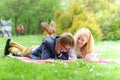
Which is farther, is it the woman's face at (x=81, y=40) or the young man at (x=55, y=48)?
the woman's face at (x=81, y=40)

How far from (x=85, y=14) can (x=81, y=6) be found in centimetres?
75

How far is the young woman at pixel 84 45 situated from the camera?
9320mm

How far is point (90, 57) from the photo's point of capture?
9.38 meters

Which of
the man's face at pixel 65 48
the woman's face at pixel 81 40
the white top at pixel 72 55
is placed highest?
the woman's face at pixel 81 40

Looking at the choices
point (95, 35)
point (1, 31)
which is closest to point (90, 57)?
point (95, 35)

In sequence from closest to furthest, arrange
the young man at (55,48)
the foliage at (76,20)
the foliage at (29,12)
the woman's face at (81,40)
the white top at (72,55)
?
the young man at (55,48)
the white top at (72,55)
the woman's face at (81,40)
the foliage at (76,20)
the foliage at (29,12)

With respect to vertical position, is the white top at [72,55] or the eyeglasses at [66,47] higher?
the eyeglasses at [66,47]

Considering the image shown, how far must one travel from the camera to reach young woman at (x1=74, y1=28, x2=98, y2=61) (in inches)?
367

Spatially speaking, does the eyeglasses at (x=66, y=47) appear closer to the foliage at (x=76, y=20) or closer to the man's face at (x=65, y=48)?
the man's face at (x=65, y=48)

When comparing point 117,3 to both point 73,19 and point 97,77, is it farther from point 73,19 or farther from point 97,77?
point 97,77

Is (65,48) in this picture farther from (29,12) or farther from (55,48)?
(29,12)

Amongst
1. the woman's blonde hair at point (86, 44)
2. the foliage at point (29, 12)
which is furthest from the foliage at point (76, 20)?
the woman's blonde hair at point (86, 44)

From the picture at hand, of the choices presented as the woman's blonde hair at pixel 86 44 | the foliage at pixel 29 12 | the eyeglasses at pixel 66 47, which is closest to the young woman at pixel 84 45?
the woman's blonde hair at pixel 86 44

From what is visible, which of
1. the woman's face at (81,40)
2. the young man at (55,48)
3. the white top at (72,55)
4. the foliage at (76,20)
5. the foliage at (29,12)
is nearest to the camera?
the young man at (55,48)
